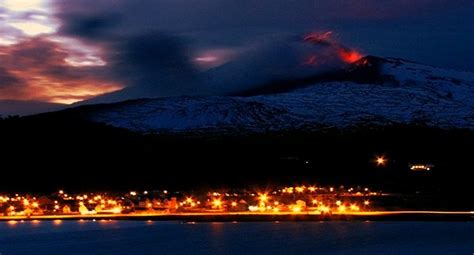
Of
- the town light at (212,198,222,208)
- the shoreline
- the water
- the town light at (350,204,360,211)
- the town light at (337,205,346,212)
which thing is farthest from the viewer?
the town light at (212,198,222,208)

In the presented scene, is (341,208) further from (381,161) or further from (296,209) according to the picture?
(381,161)

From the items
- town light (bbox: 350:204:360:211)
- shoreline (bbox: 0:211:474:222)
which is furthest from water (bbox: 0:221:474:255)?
town light (bbox: 350:204:360:211)

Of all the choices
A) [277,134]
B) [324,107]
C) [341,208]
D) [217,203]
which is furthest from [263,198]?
[324,107]

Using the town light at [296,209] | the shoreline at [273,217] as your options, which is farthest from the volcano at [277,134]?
the shoreline at [273,217]

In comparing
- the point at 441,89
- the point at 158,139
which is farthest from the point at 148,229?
the point at 441,89

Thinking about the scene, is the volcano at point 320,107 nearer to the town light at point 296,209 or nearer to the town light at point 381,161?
the town light at point 381,161

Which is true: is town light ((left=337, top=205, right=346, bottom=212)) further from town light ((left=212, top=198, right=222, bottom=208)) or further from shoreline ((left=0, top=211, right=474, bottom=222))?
town light ((left=212, top=198, right=222, bottom=208))

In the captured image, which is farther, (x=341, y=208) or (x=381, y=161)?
(x=381, y=161)
